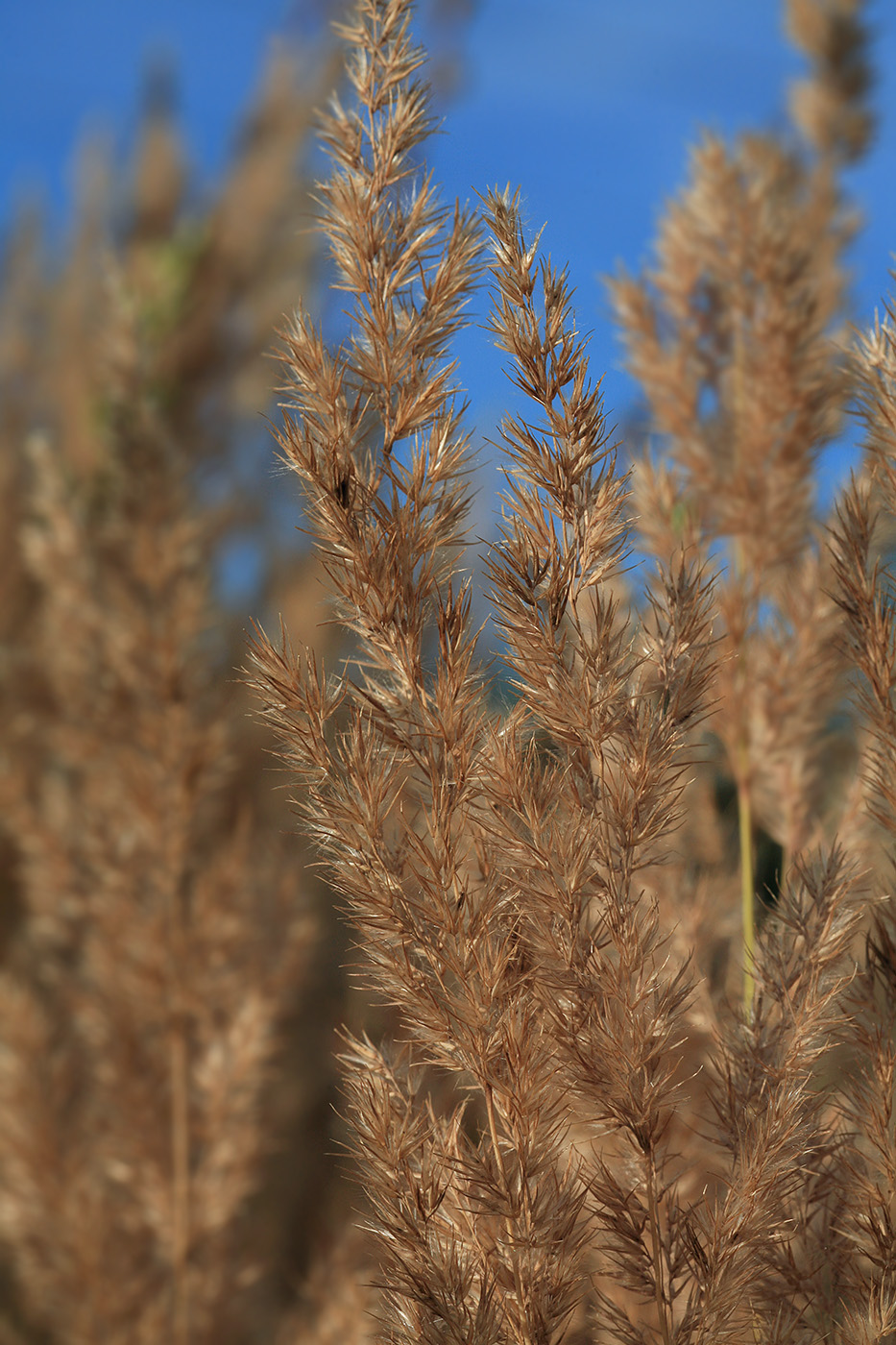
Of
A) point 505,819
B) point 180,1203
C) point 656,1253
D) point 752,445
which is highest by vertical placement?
point 752,445

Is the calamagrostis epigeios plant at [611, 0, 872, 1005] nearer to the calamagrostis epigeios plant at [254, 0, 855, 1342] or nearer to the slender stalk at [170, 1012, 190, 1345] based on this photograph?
the calamagrostis epigeios plant at [254, 0, 855, 1342]

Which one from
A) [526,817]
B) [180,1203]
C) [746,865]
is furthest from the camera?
[180,1203]

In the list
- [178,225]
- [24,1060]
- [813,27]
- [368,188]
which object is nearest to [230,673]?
[24,1060]

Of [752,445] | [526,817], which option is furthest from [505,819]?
[752,445]

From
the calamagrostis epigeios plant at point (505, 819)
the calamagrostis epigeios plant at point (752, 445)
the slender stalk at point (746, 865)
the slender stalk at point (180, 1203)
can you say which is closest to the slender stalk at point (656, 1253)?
the calamagrostis epigeios plant at point (505, 819)

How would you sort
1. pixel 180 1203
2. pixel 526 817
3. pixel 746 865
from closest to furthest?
pixel 526 817, pixel 746 865, pixel 180 1203

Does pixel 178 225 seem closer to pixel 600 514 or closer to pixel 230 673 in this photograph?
pixel 230 673

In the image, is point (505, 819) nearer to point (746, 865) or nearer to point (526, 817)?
point (526, 817)

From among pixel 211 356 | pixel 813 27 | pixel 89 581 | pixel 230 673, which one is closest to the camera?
pixel 813 27

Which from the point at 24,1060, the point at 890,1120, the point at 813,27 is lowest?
the point at 24,1060
